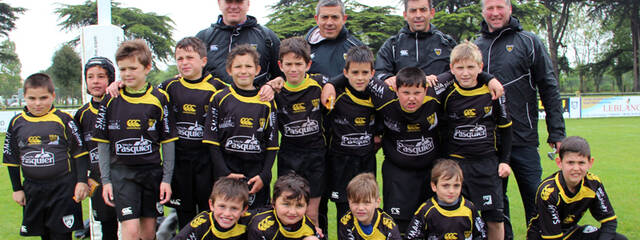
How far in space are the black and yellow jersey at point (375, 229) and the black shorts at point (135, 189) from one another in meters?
1.56

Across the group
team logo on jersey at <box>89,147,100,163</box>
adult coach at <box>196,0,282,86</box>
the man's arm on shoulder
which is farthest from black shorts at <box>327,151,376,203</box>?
team logo on jersey at <box>89,147,100,163</box>

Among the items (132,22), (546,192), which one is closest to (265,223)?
(546,192)

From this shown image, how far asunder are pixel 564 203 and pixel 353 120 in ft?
6.12

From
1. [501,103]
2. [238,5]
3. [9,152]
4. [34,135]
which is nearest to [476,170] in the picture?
[501,103]

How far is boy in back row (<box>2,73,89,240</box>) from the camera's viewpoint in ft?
12.6

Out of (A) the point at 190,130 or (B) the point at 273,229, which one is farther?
(A) the point at 190,130

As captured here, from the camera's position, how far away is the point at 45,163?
3826 mm

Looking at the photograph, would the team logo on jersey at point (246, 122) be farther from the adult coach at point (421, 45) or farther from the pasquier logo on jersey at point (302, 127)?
the adult coach at point (421, 45)

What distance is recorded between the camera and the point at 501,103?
3840 mm

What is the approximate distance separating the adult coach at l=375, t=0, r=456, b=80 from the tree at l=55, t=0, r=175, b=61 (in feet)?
99.1

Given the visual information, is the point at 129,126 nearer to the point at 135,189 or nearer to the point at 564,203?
the point at 135,189

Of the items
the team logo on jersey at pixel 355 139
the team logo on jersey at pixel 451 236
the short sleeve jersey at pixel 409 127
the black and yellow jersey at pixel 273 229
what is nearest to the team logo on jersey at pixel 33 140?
the black and yellow jersey at pixel 273 229

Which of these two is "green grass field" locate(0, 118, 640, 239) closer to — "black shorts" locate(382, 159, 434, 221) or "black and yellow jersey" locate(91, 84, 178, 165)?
"black shorts" locate(382, 159, 434, 221)

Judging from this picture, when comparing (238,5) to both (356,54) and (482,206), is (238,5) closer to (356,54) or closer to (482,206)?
(356,54)
